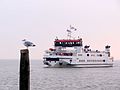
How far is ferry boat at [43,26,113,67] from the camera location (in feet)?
367

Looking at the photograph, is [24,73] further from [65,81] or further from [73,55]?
[73,55]

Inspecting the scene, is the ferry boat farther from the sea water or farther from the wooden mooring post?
the wooden mooring post

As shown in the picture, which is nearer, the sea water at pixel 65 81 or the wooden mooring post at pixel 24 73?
the wooden mooring post at pixel 24 73

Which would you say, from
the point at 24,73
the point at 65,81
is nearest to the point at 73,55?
the point at 65,81

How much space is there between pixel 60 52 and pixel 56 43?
4.89 meters

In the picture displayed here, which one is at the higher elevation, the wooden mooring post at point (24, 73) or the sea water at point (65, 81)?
the wooden mooring post at point (24, 73)

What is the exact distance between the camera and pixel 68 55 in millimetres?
112812

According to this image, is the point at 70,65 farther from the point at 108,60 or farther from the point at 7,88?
the point at 7,88

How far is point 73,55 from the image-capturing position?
113 m

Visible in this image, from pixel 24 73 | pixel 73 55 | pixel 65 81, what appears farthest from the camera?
pixel 73 55

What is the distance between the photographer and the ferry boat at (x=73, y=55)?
367 feet

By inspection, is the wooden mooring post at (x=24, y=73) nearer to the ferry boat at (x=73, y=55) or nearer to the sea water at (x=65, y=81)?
the sea water at (x=65, y=81)

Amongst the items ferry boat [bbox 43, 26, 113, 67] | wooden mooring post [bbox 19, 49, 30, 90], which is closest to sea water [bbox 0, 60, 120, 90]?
ferry boat [bbox 43, 26, 113, 67]

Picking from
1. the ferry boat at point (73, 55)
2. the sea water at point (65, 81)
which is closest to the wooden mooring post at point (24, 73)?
the sea water at point (65, 81)
